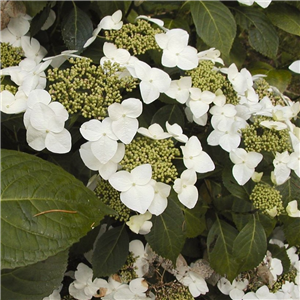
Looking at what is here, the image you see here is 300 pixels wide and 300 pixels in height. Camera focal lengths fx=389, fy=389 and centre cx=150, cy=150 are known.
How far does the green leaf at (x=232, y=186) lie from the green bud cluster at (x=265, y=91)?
0.33 metres

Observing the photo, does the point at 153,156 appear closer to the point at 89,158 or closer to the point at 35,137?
the point at 89,158

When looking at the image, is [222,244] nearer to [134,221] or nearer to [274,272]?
[274,272]

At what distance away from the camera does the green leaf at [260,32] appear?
159 cm

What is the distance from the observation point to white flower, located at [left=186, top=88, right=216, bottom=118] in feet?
3.72

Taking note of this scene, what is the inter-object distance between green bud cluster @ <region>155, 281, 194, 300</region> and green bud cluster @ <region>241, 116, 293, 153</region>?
0.50 meters

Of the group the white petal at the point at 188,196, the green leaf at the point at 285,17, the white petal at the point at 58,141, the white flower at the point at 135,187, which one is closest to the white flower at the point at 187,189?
the white petal at the point at 188,196

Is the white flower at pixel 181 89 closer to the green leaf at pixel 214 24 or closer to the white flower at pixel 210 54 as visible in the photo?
the white flower at pixel 210 54

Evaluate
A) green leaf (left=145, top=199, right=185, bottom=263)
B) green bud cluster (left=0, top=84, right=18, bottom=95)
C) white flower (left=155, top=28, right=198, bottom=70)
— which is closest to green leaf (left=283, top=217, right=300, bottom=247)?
green leaf (left=145, top=199, right=185, bottom=263)

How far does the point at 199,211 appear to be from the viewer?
135 cm

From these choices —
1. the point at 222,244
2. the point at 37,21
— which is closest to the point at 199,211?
the point at 222,244

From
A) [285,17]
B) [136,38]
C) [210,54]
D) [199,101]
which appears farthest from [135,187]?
[285,17]

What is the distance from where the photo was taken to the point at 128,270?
129 cm

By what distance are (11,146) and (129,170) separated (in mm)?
578

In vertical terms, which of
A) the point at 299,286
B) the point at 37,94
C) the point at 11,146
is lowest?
the point at 299,286
